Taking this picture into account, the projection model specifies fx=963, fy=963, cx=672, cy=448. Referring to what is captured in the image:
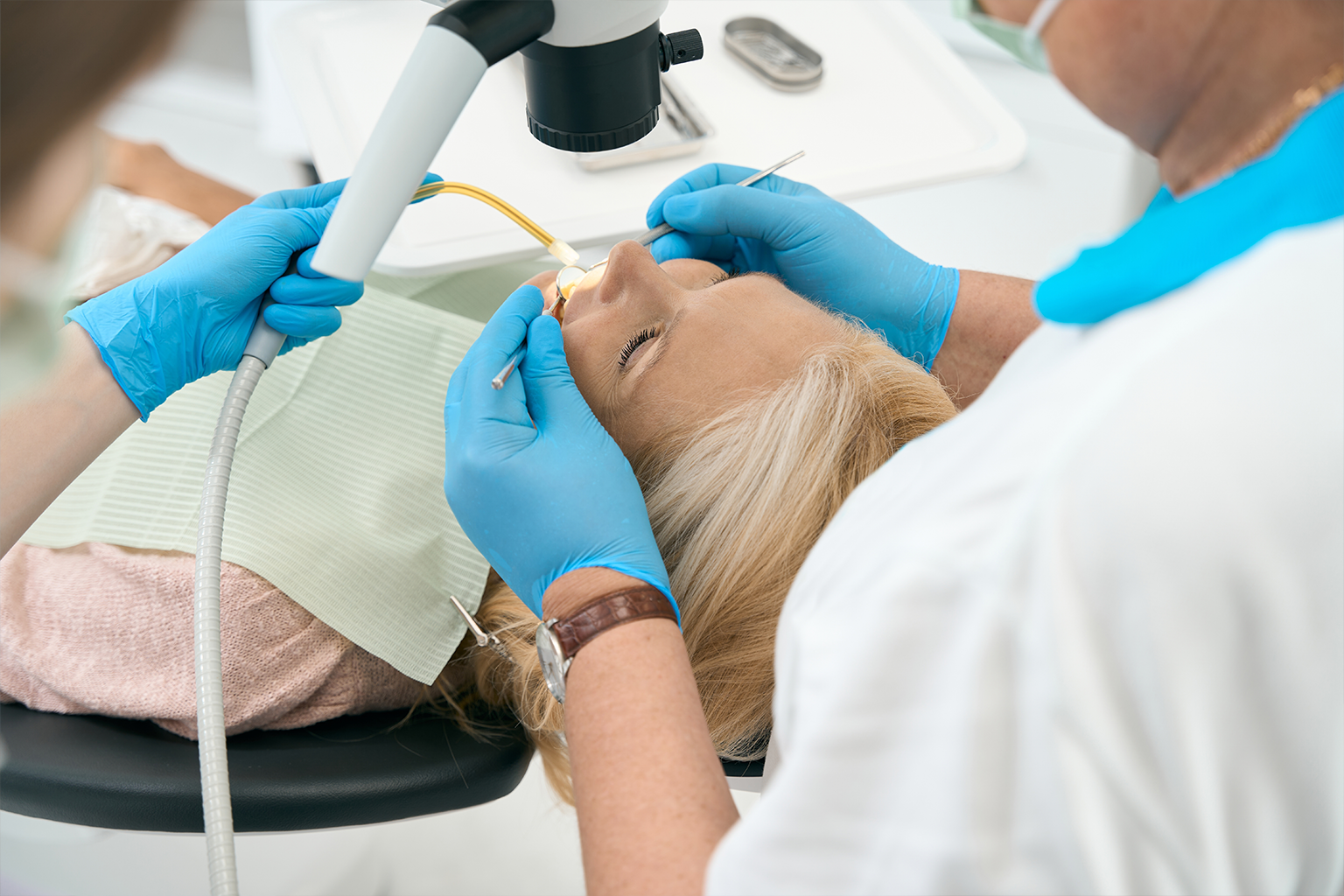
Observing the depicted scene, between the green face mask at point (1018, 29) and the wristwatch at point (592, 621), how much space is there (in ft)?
1.58

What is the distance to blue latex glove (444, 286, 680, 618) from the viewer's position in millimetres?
874

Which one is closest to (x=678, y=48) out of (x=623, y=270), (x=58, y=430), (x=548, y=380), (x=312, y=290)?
(x=623, y=270)

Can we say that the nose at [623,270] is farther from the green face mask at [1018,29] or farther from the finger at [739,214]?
the green face mask at [1018,29]

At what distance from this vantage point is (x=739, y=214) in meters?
1.17

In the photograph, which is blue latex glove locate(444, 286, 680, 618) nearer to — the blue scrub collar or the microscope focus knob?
the microscope focus knob

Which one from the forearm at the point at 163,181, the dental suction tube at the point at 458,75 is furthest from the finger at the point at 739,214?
the forearm at the point at 163,181

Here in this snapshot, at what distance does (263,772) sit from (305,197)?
0.65 meters

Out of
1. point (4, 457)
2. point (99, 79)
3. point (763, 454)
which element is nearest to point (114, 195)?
point (4, 457)

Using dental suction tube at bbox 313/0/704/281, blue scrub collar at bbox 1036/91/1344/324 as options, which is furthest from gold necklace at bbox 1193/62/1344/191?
dental suction tube at bbox 313/0/704/281

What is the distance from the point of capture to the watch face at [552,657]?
788mm

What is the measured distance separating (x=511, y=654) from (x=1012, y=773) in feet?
2.27

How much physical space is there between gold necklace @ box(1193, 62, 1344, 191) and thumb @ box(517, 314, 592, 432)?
0.61 metres

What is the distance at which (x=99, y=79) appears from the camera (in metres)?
0.38

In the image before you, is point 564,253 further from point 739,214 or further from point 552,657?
point 552,657
